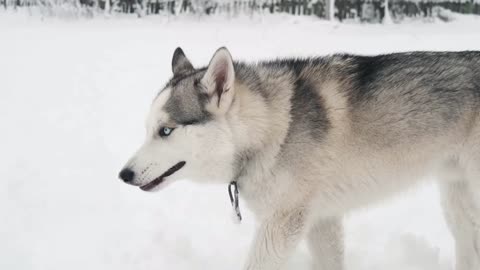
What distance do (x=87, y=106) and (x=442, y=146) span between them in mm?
5404

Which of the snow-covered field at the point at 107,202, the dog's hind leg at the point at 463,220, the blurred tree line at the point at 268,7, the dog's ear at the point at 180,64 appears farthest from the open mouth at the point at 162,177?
the blurred tree line at the point at 268,7

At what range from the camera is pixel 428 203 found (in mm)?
4602

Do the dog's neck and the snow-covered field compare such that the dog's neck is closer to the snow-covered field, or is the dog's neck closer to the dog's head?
the dog's head

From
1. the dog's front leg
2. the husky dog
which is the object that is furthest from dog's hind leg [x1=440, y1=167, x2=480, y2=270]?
the dog's front leg

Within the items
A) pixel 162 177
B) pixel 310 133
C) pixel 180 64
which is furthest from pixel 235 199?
pixel 180 64

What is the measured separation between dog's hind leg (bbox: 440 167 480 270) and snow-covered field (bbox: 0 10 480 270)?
0.27 m

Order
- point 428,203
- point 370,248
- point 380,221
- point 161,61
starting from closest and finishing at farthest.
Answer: point 370,248 → point 380,221 → point 428,203 → point 161,61

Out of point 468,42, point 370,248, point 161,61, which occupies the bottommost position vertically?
point 370,248

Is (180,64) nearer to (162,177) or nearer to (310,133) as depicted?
(162,177)

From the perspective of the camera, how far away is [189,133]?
2.70 meters

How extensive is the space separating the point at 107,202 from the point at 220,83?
2104 mm

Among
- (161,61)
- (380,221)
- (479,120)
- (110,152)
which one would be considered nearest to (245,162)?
(479,120)

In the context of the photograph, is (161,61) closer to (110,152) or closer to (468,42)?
(110,152)

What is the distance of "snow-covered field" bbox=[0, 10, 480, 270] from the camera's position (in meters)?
3.60
